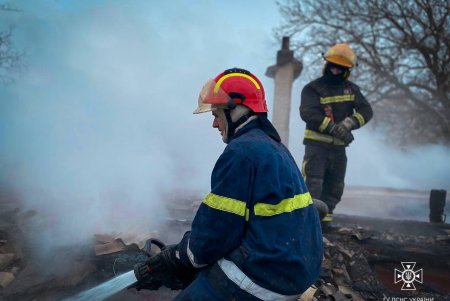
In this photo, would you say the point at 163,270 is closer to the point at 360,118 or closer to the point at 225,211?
the point at 225,211

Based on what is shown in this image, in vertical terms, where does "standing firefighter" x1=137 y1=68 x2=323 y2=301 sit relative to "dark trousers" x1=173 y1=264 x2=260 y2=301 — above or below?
above

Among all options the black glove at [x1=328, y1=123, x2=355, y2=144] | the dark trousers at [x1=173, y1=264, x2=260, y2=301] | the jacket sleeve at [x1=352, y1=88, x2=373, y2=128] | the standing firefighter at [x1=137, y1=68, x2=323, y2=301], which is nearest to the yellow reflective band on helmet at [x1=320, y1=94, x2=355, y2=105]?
the jacket sleeve at [x1=352, y1=88, x2=373, y2=128]

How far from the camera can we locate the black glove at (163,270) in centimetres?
204

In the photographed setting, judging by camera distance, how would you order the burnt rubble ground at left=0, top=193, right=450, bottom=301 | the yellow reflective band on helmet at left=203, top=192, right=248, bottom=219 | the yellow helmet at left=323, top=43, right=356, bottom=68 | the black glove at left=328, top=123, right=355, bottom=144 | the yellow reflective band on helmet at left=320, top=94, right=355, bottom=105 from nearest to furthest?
the yellow reflective band on helmet at left=203, top=192, right=248, bottom=219 → the burnt rubble ground at left=0, top=193, right=450, bottom=301 → the black glove at left=328, top=123, right=355, bottom=144 → the yellow helmet at left=323, top=43, right=356, bottom=68 → the yellow reflective band on helmet at left=320, top=94, right=355, bottom=105

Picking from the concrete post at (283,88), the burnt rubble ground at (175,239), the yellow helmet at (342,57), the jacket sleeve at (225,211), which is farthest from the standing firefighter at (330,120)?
the jacket sleeve at (225,211)

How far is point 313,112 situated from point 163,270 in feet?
11.1

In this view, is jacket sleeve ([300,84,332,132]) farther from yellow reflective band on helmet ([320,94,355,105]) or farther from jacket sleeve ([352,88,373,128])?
jacket sleeve ([352,88,373,128])

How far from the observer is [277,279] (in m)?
1.72

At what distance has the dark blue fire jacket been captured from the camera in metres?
1.71

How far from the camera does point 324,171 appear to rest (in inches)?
194

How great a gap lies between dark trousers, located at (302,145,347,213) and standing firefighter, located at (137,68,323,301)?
9.81 feet

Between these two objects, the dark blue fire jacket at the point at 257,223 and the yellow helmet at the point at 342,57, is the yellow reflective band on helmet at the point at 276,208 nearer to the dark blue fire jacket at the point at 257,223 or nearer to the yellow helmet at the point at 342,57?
the dark blue fire jacket at the point at 257,223

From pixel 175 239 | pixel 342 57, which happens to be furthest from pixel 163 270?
pixel 342 57

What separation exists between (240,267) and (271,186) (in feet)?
1.39
